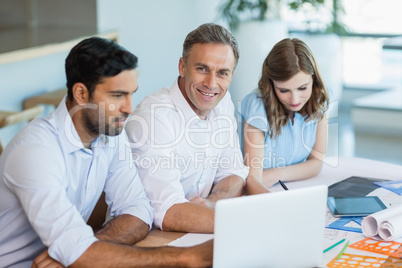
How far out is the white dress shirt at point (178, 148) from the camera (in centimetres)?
190

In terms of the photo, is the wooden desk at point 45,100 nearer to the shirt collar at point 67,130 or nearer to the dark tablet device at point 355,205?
the shirt collar at point 67,130

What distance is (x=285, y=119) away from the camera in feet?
7.90

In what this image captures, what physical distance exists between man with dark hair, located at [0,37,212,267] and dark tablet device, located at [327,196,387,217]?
562 millimetres

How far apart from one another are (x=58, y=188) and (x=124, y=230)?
27 centimetres

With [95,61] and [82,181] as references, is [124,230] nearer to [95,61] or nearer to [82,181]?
[82,181]

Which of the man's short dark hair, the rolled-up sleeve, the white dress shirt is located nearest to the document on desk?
the white dress shirt

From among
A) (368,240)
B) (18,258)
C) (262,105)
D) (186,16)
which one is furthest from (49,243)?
(186,16)

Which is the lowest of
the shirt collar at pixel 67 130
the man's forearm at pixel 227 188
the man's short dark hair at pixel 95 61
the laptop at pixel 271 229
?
the man's forearm at pixel 227 188

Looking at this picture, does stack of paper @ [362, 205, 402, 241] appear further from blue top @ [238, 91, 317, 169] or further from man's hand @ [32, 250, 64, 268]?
man's hand @ [32, 250, 64, 268]

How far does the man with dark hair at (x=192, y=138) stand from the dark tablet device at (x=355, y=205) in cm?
36

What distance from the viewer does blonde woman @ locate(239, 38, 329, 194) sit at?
7.45 ft

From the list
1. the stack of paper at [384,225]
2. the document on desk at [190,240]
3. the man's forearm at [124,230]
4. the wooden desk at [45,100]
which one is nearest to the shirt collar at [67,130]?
the man's forearm at [124,230]

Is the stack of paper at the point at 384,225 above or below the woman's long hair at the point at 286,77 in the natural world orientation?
below

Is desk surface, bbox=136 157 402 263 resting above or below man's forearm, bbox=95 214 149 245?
below
